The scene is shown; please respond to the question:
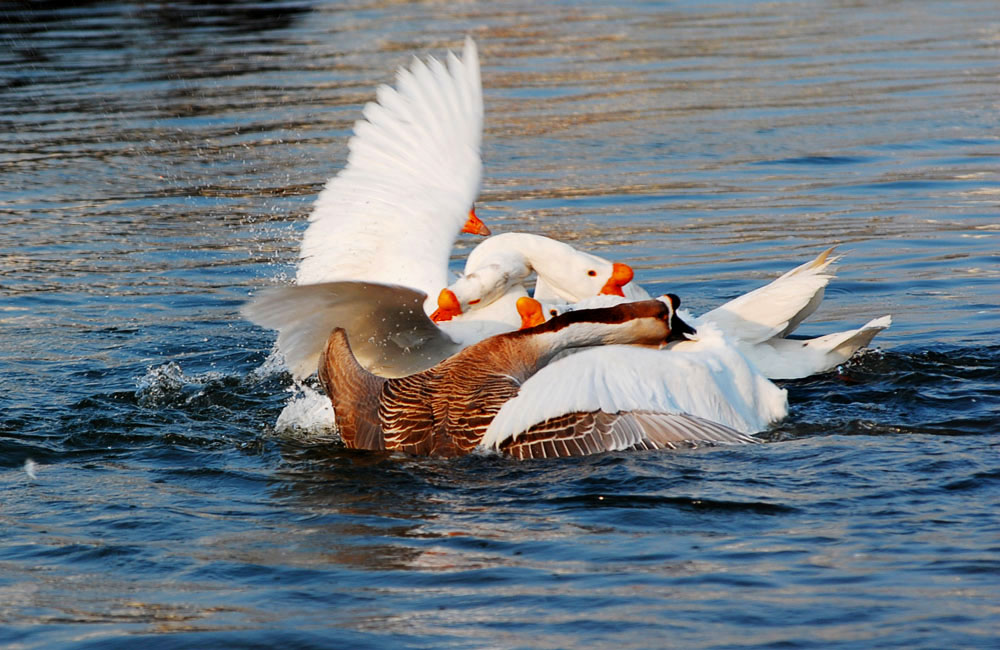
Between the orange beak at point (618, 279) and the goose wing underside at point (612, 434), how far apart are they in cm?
195

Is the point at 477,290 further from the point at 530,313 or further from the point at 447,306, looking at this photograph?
the point at 530,313

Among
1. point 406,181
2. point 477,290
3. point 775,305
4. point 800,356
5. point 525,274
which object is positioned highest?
point 406,181

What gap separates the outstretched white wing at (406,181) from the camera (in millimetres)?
8500

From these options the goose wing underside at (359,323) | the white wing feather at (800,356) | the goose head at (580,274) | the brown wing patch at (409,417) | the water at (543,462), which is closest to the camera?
the water at (543,462)

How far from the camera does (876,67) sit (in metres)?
17.2

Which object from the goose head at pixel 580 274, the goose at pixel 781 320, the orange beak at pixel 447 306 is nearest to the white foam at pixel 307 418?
the orange beak at pixel 447 306

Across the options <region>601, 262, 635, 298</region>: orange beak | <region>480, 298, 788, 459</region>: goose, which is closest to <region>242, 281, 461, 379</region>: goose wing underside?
<region>480, 298, 788, 459</region>: goose

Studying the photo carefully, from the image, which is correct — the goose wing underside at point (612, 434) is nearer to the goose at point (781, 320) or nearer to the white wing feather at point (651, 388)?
the white wing feather at point (651, 388)

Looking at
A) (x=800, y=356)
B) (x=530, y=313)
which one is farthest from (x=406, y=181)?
(x=800, y=356)

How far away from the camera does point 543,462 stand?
6.20 meters

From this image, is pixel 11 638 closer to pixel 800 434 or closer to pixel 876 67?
pixel 800 434

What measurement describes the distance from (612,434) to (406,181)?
318cm

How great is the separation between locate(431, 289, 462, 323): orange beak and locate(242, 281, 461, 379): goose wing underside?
0.21m

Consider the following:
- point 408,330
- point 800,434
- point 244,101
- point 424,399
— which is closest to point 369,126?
point 408,330
